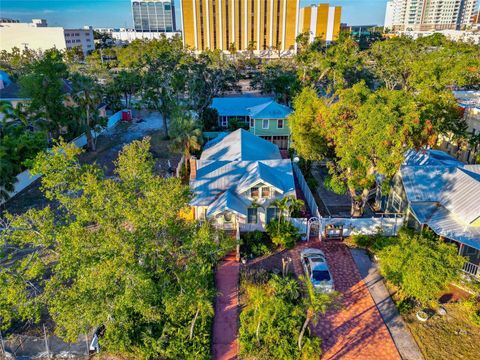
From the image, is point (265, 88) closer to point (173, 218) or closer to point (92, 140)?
point (92, 140)

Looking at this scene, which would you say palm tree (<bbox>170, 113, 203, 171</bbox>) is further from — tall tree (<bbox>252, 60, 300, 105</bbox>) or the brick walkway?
tall tree (<bbox>252, 60, 300, 105</bbox>)

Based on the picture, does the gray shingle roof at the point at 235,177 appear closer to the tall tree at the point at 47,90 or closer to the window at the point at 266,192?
the window at the point at 266,192

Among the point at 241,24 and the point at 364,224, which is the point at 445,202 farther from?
the point at 241,24

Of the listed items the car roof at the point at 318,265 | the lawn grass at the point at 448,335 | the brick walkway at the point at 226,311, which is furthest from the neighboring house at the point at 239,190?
the lawn grass at the point at 448,335

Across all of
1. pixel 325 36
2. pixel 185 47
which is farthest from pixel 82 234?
pixel 325 36

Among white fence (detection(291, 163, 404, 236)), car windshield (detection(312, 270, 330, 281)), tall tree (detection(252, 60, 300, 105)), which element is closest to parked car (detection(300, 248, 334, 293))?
car windshield (detection(312, 270, 330, 281))

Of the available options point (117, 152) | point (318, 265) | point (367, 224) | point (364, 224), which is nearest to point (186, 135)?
point (117, 152)
